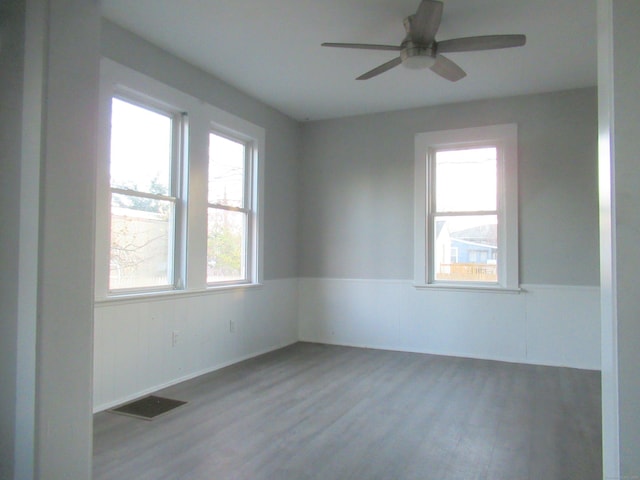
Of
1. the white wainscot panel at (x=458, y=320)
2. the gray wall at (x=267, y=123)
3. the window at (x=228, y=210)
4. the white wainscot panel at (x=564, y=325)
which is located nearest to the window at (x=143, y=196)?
the gray wall at (x=267, y=123)

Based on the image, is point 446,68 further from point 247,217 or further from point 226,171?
point 247,217

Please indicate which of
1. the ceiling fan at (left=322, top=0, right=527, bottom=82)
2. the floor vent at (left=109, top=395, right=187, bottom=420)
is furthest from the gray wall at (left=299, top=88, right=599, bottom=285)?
the floor vent at (left=109, top=395, right=187, bottom=420)

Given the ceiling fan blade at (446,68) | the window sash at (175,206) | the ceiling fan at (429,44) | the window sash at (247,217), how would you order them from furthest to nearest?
the window sash at (247,217) → the window sash at (175,206) → the ceiling fan blade at (446,68) → the ceiling fan at (429,44)

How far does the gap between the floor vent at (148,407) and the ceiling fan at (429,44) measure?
2.78 metres

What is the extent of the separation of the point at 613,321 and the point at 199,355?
355 centimetres

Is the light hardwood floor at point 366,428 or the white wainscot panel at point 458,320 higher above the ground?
the white wainscot panel at point 458,320

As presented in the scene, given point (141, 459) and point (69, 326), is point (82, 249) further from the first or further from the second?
point (141, 459)

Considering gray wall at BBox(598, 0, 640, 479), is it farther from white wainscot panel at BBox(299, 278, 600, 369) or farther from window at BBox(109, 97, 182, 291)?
white wainscot panel at BBox(299, 278, 600, 369)

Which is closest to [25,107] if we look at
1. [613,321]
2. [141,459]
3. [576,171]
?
[141,459]

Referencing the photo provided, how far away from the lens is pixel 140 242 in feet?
11.9

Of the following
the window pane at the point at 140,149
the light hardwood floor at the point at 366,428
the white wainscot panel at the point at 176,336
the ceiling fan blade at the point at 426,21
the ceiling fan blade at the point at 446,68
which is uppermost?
the ceiling fan blade at the point at 426,21

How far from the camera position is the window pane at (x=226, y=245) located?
4453 millimetres

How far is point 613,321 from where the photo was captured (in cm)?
136

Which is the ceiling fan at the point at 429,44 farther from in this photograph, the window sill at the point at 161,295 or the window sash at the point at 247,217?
the window sill at the point at 161,295
